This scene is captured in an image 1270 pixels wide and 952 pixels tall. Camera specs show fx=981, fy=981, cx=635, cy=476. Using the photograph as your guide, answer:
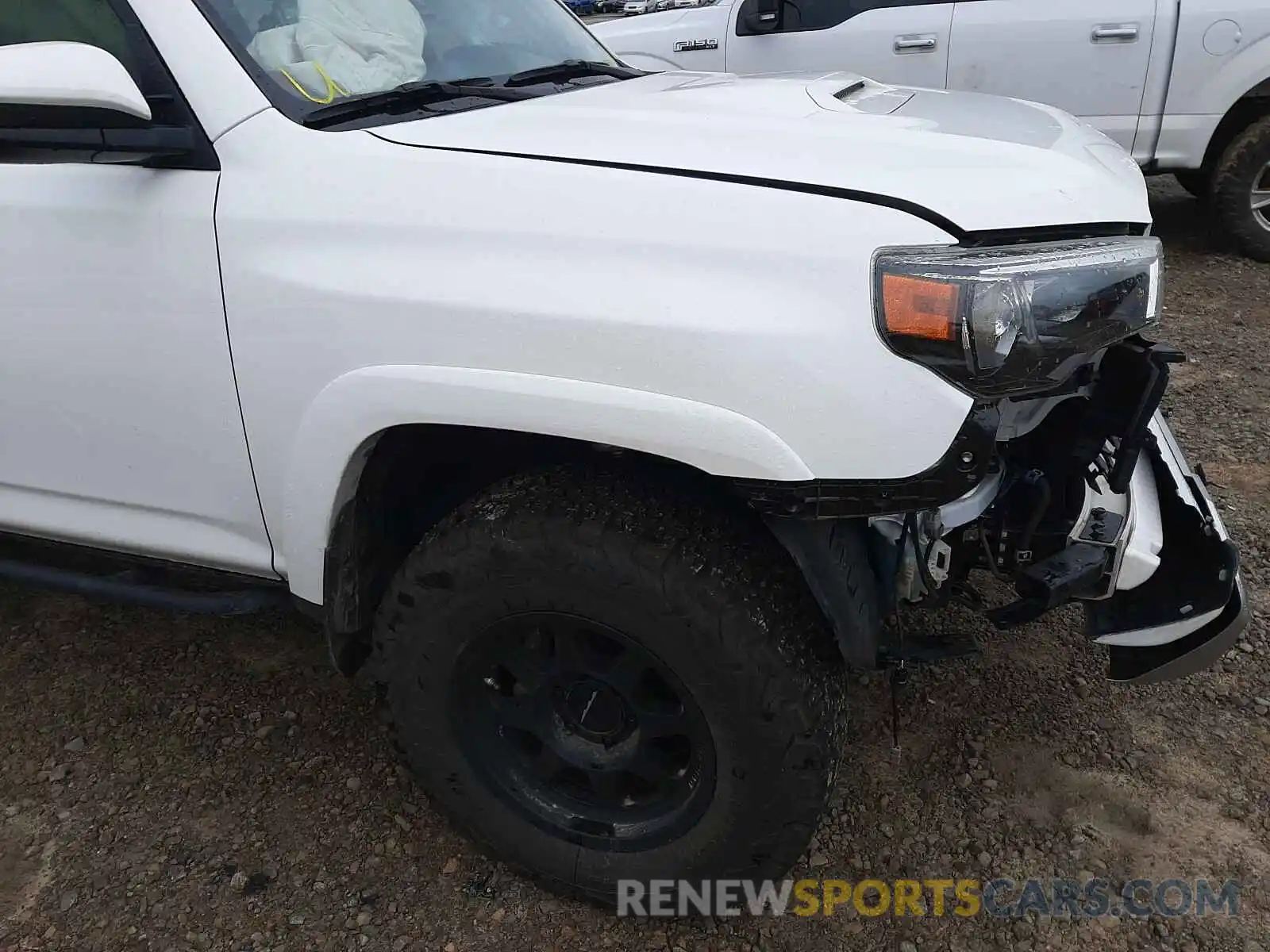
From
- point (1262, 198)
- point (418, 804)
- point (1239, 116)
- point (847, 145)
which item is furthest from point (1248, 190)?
point (418, 804)

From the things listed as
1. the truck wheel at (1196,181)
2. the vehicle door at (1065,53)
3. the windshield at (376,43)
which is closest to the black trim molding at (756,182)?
the windshield at (376,43)

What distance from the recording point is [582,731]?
2.03m

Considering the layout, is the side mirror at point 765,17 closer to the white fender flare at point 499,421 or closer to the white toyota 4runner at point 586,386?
the white toyota 4runner at point 586,386

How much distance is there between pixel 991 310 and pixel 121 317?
1.60 m

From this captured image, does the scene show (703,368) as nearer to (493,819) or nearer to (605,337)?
(605,337)

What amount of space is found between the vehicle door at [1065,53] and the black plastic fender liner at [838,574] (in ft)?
15.7

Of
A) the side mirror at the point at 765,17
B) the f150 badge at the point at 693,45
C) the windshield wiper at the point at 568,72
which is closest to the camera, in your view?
the windshield wiper at the point at 568,72

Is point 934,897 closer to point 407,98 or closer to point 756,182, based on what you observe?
point 756,182

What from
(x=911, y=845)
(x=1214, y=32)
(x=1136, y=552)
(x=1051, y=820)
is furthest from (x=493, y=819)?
(x=1214, y=32)

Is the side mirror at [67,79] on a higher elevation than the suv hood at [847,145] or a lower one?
higher

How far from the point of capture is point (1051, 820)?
89.7 inches

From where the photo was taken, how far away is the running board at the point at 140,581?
2168 millimetres

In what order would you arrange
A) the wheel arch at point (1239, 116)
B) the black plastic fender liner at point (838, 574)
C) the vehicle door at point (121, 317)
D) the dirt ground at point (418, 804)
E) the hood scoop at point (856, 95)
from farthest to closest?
the wheel arch at point (1239, 116) → the dirt ground at point (418, 804) → the hood scoop at point (856, 95) → the vehicle door at point (121, 317) → the black plastic fender liner at point (838, 574)

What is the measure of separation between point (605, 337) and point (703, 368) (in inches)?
6.6
